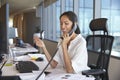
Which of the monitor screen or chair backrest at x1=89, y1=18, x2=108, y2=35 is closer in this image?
the monitor screen

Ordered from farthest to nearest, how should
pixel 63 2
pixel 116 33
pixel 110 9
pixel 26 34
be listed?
pixel 26 34 → pixel 63 2 → pixel 110 9 → pixel 116 33

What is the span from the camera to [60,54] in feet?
6.81

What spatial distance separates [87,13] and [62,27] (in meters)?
2.69

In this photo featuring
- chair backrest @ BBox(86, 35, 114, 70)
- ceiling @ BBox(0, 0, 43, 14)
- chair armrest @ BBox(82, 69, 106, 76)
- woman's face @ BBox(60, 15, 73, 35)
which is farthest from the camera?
ceiling @ BBox(0, 0, 43, 14)

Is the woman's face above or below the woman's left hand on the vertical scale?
above

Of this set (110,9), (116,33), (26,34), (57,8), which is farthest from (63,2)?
(26,34)

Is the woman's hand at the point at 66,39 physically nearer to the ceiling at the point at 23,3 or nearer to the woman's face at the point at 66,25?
the woman's face at the point at 66,25

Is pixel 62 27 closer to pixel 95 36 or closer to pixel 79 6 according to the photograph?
pixel 95 36

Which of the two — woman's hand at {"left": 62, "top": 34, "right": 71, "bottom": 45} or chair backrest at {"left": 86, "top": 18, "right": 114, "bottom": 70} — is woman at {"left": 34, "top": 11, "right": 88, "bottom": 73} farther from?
chair backrest at {"left": 86, "top": 18, "right": 114, "bottom": 70}

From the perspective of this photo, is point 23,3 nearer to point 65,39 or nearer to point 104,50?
point 104,50

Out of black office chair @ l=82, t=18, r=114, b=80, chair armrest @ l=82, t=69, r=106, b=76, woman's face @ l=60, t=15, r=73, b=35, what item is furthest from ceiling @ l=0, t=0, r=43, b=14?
chair armrest @ l=82, t=69, r=106, b=76

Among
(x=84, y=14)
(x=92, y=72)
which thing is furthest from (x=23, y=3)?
(x=92, y=72)

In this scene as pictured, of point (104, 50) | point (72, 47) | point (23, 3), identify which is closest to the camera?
point (72, 47)

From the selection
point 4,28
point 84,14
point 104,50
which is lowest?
point 104,50
